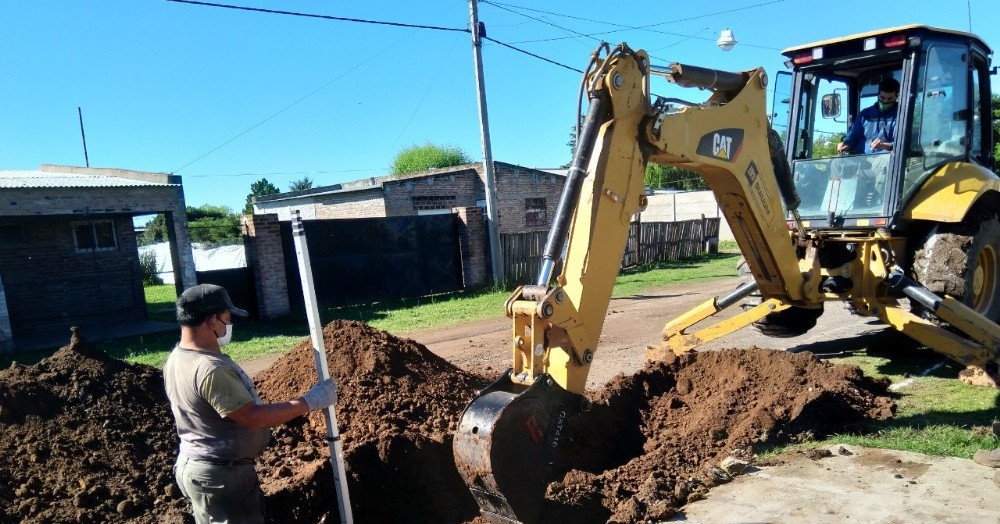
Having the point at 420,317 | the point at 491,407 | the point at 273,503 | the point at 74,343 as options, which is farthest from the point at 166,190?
the point at 491,407

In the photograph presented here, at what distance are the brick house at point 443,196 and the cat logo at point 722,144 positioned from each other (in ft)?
56.1

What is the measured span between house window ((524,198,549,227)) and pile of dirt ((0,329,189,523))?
2033 centimetres

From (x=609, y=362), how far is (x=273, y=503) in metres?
5.22

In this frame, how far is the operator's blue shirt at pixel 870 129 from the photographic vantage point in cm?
681

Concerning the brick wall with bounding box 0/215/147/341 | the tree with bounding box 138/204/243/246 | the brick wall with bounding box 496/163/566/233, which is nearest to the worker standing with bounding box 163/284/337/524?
the brick wall with bounding box 0/215/147/341

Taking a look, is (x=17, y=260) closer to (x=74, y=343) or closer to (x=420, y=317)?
(x=420, y=317)

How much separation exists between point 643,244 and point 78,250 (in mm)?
16256

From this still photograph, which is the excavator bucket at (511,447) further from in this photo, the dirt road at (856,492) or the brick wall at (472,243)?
the brick wall at (472,243)

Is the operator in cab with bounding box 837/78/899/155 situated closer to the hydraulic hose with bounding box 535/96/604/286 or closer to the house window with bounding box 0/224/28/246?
the hydraulic hose with bounding box 535/96/604/286

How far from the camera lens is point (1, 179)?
14.7 m

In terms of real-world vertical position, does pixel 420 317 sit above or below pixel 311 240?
below

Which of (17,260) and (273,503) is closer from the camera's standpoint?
(273,503)

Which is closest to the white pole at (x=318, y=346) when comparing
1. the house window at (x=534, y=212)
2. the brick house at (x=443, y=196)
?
the brick house at (x=443, y=196)

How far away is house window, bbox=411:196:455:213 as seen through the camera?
22734 millimetres
